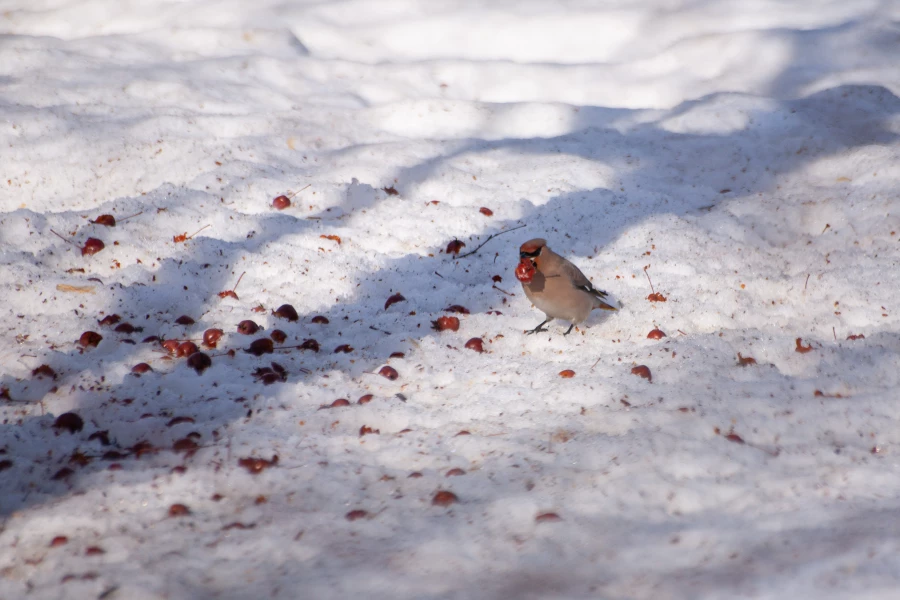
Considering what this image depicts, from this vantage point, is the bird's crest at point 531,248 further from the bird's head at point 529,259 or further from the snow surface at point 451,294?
the snow surface at point 451,294

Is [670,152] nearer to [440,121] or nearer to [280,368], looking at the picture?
[440,121]

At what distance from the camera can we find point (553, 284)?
341 cm

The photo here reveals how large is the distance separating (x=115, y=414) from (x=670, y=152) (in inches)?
155

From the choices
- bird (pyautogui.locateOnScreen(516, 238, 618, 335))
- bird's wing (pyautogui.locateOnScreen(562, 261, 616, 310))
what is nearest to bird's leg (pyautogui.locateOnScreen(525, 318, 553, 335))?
bird (pyautogui.locateOnScreen(516, 238, 618, 335))

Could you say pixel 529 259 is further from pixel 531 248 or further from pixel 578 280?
pixel 578 280

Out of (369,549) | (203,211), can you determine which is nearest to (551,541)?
(369,549)

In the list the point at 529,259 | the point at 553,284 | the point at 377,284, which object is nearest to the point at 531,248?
the point at 529,259

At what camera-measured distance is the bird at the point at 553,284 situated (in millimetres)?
3404

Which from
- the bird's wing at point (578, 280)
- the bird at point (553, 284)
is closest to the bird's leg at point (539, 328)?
the bird at point (553, 284)

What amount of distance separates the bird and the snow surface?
163mm

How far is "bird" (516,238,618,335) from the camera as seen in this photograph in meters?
3.40

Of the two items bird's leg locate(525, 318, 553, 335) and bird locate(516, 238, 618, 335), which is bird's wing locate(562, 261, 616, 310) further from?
bird's leg locate(525, 318, 553, 335)

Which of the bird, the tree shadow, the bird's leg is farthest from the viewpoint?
the bird's leg

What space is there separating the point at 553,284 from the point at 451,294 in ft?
2.26
